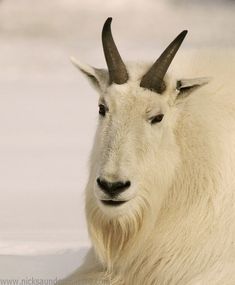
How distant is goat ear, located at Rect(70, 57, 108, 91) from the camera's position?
23.3 ft

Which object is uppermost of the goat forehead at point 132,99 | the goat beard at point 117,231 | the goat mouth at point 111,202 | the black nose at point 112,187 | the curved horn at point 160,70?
the curved horn at point 160,70

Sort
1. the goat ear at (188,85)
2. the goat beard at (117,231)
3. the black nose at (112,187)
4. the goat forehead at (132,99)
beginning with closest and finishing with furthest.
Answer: the black nose at (112,187) → the goat forehead at (132,99) → the goat beard at (117,231) → the goat ear at (188,85)

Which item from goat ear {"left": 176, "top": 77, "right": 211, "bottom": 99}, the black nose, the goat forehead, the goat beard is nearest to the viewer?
the black nose

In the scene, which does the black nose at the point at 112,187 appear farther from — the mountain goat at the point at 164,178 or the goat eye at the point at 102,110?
the goat eye at the point at 102,110

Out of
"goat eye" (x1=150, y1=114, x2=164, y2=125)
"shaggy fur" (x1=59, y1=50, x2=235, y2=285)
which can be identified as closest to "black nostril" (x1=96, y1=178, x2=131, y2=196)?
"shaggy fur" (x1=59, y1=50, x2=235, y2=285)

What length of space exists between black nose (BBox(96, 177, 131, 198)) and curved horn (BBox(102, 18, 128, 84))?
0.89 meters

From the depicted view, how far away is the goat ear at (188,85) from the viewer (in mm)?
6926

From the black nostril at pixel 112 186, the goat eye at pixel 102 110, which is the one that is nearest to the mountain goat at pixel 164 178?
the goat eye at pixel 102 110

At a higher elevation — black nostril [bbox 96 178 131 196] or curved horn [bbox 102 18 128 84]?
curved horn [bbox 102 18 128 84]

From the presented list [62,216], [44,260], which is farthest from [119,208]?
[62,216]

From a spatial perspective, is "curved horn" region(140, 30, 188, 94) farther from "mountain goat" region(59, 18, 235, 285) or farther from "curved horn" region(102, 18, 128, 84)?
"curved horn" region(102, 18, 128, 84)

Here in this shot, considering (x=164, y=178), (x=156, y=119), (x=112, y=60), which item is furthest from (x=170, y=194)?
(x=112, y=60)

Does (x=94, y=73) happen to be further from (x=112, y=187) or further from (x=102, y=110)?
(x=112, y=187)

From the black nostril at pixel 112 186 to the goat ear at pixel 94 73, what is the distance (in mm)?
1010
